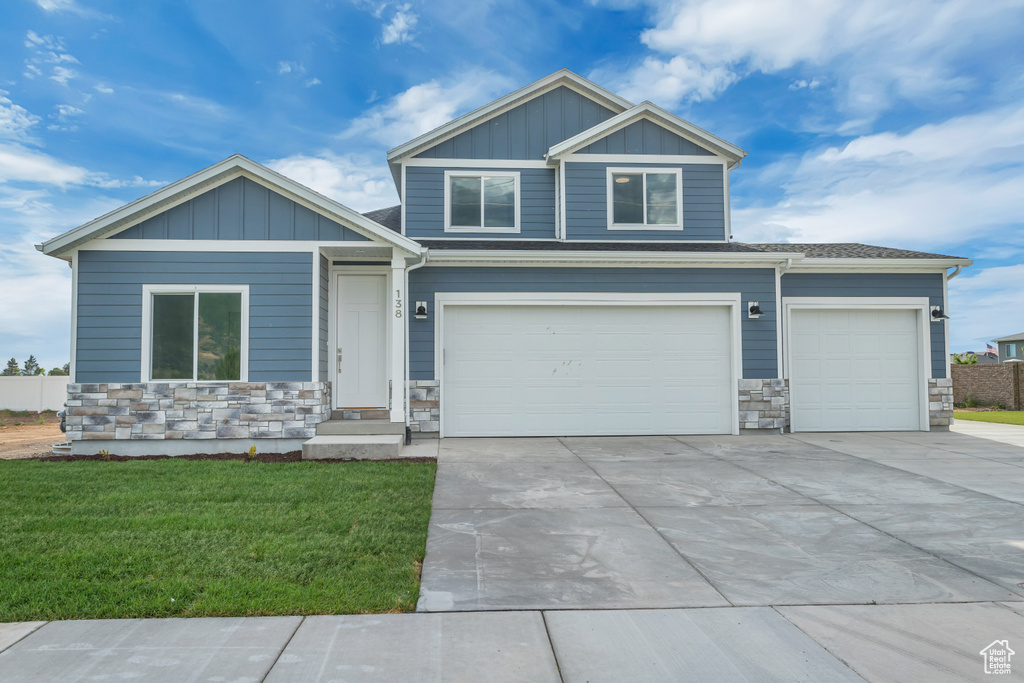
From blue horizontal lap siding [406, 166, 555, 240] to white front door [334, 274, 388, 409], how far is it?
1605mm

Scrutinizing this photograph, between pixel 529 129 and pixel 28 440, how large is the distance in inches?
442

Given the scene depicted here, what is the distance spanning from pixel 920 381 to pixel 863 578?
893 cm

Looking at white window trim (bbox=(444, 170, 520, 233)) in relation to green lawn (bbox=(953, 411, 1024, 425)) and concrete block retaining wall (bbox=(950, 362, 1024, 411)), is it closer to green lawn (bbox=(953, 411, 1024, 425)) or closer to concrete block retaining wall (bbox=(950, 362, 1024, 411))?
green lawn (bbox=(953, 411, 1024, 425))

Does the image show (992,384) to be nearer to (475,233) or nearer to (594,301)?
(594,301)

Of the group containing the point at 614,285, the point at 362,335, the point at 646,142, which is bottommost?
the point at 362,335

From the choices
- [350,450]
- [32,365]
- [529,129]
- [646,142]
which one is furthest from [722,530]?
[32,365]

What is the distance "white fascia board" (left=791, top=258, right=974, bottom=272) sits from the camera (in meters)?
10.4

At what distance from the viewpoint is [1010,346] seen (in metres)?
32.7

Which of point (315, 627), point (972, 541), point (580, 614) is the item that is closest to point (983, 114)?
point (972, 541)

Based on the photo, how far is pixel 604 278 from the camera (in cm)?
1009

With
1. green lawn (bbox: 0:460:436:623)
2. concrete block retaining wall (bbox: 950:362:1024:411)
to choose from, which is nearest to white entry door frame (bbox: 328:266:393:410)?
green lawn (bbox: 0:460:436:623)

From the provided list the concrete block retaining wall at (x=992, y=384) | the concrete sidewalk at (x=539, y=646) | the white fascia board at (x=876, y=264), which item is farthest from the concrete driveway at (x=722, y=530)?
the concrete block retaining wall at (x=992, y=384)

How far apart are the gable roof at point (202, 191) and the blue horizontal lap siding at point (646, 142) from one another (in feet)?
15.3

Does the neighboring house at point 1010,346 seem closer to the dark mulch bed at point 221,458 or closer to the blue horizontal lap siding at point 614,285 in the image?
the blue horizontal lap siding at point 614,285
